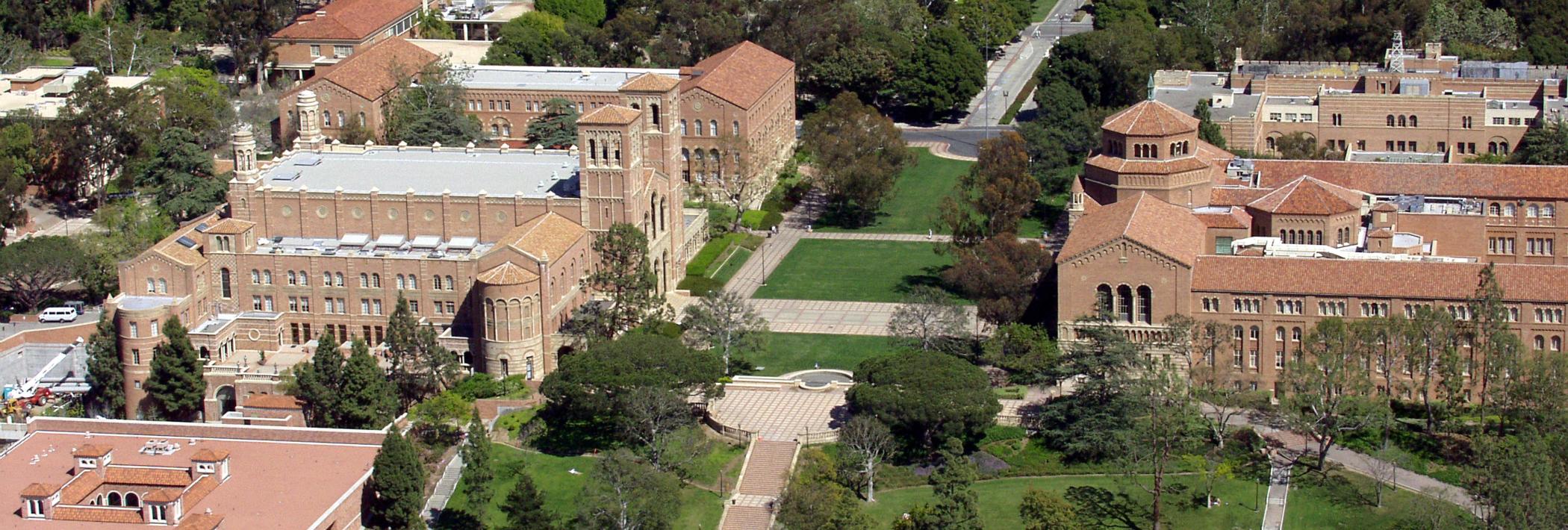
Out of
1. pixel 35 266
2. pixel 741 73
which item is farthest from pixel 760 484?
pixel 741 73

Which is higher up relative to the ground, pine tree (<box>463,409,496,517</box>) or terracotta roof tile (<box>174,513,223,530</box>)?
pine tree (<box>463,409,496,517</box>)

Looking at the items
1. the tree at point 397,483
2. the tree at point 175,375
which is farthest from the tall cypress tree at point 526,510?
the tree at point 175,375

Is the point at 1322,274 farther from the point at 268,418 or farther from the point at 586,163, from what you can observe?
the point at 268,418

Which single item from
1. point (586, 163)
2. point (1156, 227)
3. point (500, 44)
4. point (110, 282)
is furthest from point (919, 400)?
point (500, 44)

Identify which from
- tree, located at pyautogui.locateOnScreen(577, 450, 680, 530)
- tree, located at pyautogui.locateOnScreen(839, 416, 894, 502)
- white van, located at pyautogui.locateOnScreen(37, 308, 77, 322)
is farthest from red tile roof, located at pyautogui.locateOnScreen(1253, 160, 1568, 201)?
white van, located at pyautogui.locateOnScreen(37, 308, 77, 322)

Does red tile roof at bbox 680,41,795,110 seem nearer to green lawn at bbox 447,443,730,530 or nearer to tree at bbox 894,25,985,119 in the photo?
tree at bbox 894,25,985,119
